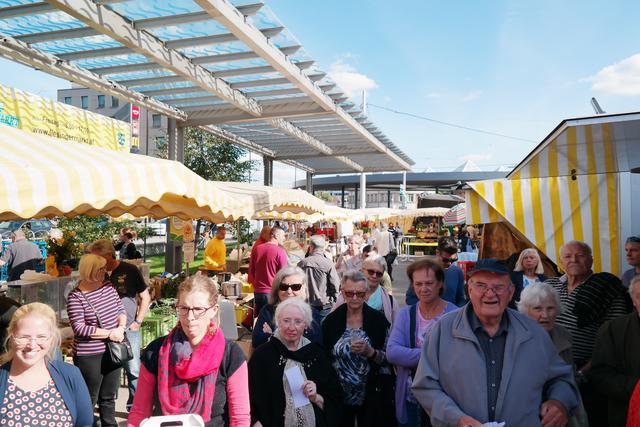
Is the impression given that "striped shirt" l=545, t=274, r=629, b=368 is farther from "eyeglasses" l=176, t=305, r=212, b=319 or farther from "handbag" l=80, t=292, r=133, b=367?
"handbag" l=80, t=292, r=133, b=367

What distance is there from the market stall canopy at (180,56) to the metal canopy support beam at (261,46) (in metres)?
0.02

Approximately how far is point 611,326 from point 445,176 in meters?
48.1

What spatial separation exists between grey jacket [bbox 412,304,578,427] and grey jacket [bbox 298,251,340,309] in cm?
359

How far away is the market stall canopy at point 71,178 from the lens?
266 cm

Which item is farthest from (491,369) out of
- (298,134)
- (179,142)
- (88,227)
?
(88,227)

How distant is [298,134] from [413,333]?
40.4ft

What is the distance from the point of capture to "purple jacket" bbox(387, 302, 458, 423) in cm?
286

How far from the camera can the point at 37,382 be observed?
7.67 feet

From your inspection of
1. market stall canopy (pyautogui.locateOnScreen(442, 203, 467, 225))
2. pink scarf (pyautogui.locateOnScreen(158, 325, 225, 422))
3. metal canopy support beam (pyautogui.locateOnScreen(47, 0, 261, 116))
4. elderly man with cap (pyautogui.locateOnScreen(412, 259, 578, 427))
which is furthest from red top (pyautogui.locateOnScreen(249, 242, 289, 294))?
market stall canopy (pyautogui.locateOnScreen(442, 203, 467, 225))

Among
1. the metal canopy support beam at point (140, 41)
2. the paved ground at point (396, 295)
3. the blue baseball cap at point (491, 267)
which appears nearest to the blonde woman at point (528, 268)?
the paved ground at point (396, 295)

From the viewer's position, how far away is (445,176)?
48.8 metres

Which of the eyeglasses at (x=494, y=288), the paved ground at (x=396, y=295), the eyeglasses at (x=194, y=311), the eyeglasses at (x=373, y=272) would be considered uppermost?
the eyeglasses at (x=494, y=288)

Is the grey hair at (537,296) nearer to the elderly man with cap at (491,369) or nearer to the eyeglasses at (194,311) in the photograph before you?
the elderly man with cap at (491,369)

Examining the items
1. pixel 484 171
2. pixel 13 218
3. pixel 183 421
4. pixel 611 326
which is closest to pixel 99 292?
pixel 13 218
